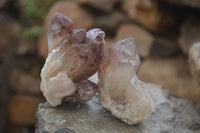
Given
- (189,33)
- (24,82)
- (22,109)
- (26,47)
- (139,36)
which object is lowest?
(22,109)

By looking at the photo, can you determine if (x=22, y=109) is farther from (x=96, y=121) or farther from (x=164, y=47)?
(x=96, y=121)

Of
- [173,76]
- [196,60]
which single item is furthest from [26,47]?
[196,60]

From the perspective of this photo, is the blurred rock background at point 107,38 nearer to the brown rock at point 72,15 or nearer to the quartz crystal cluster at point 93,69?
the brown rock at point 72,15

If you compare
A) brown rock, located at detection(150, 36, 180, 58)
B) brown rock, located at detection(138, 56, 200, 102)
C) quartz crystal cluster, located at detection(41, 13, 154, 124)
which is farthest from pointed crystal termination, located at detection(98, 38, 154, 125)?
brown rock, located at detection(150, 36, 180, 58)

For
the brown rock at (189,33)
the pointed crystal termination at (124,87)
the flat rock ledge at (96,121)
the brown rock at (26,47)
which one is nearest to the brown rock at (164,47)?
the brown rock at (189,33)

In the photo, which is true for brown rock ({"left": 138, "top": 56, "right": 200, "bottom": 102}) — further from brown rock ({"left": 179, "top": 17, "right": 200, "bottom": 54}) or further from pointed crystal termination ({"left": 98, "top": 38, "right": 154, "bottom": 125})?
pointed crystal termination ({"left": 98, "top": 38, "right": 154, "bottom": 125})

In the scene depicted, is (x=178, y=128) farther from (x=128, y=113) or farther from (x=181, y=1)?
(x=181, y=1)
